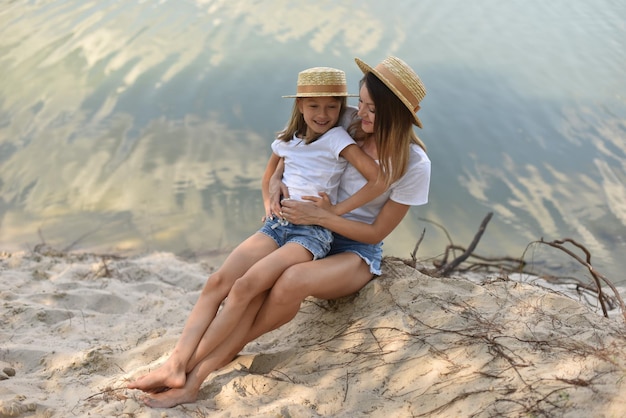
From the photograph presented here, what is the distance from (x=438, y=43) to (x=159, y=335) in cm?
719

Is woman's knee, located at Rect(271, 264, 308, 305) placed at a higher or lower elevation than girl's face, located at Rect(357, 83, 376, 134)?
lower

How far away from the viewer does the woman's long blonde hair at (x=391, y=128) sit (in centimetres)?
318

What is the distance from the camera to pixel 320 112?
11.3ft

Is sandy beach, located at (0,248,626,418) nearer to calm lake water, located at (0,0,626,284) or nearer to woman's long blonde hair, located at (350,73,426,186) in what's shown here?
woman's long blonde hair, located at (350,73,426,186)

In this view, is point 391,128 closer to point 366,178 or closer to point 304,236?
point 366,178

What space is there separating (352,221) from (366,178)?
0.22m

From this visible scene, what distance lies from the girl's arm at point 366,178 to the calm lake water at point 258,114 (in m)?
2.77

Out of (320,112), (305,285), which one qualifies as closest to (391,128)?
(320,112)

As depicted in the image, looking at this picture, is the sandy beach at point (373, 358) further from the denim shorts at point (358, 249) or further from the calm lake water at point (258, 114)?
the calm lake water at point (258, 114)

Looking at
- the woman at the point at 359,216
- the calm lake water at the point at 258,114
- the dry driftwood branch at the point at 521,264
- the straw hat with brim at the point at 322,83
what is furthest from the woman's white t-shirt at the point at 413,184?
the calm lake water at the point at 258,114

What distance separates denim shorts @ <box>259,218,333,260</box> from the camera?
132 inches

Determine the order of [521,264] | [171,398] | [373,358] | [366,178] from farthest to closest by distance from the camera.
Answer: [521,264]
[366,178]
[373,358]
[171,398]

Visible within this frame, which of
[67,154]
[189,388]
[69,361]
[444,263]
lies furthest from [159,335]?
[67,154]

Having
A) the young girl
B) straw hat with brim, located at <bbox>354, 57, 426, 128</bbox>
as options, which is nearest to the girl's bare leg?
the young girl
